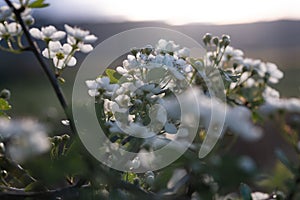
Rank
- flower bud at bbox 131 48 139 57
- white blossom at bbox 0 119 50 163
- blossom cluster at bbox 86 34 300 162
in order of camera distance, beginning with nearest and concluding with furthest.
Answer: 1. white blossom at bbox 0 119 50 163
2. blossom cluster at bbox 86 34 300 162
3. flower bud at bbox 131 48 139 57

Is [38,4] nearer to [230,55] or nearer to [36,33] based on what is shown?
[36,33]

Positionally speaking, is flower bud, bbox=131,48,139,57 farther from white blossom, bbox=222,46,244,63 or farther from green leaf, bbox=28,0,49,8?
white blossom, bbox=222,46,244,63

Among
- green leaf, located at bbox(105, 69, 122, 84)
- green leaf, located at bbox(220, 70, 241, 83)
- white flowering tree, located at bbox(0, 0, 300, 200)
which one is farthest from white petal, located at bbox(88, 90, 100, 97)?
green leaf, located at bbox(220, 70, 241, 83)

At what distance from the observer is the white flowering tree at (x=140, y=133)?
504mm

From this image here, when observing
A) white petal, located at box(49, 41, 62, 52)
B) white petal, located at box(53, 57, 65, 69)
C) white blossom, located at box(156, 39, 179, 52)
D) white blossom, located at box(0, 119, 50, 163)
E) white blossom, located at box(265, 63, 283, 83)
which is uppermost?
white blossom, located at box(0, 119, 50, 163)

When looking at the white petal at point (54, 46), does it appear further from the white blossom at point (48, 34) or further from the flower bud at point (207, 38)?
the flower bud at point (207, 38)

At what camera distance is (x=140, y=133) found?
2.11ft

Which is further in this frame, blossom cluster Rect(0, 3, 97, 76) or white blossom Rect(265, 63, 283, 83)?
white blossom Rect(265, 63, 283, 83)

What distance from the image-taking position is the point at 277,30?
1805 cm

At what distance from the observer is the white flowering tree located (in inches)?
19.8

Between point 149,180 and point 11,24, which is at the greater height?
point 11,24

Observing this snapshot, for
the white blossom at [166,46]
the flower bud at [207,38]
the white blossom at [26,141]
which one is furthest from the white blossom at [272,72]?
the white blossom at [26,141]

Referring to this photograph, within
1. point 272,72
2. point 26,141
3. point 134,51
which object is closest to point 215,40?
point 272,72

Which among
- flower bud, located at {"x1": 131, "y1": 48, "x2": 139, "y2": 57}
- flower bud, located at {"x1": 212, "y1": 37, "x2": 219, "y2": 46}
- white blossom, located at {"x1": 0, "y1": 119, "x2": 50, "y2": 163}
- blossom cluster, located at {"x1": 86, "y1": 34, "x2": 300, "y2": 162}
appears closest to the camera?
white blossom, located at {"x1": 0, "y1": 119, "x2": 50, "y2": 163}
